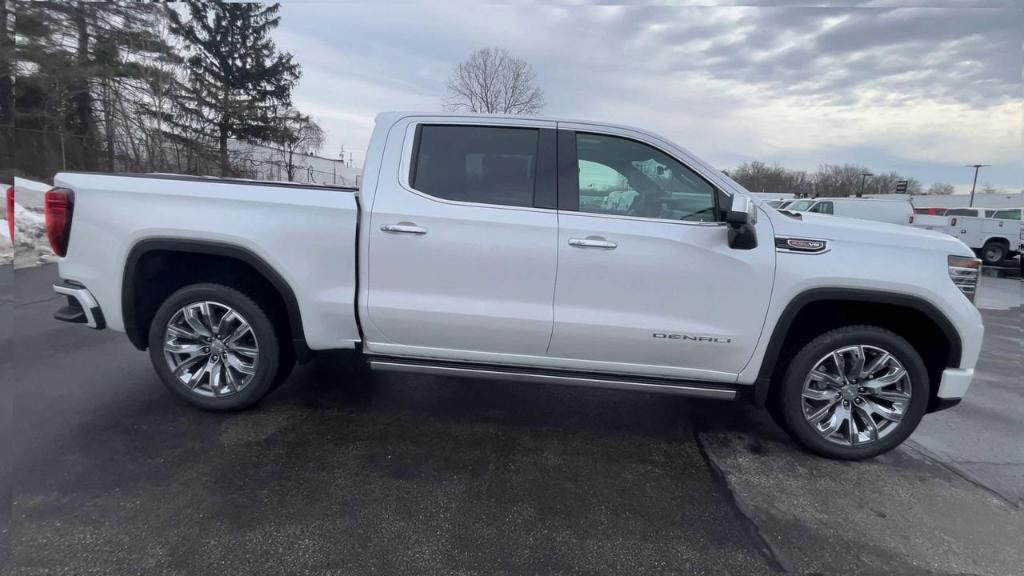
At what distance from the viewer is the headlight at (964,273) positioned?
3193mm

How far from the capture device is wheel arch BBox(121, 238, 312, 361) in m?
3.36

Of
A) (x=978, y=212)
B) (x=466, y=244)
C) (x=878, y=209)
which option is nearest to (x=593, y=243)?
(x=466, y=244)

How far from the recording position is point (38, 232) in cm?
979

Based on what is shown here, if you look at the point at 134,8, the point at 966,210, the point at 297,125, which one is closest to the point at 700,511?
the point at 134,8

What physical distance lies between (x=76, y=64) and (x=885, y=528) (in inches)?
915

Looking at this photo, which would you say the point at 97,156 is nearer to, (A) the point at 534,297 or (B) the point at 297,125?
(B) the point at 297,125

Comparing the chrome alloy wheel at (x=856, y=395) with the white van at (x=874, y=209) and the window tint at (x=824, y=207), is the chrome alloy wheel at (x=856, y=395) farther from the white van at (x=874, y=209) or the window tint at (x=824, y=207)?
the window tint at (x=824, y=207)

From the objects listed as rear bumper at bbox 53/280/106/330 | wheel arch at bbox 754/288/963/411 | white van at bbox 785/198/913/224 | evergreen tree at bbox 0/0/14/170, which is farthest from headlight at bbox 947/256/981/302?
evergreen tree at bbox 0/0/14/170

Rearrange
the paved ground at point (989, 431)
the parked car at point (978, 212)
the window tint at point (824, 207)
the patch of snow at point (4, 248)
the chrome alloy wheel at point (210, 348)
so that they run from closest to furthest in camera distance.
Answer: the paved ground at point (989, 431) < the chrome alloy wheel at point (210, 348) < the patch of snow at point (4, 248) < the parked car at point (978, 212) < the window tint at point (824, 207)

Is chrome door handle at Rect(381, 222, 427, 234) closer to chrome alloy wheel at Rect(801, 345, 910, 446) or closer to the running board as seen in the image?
the running board

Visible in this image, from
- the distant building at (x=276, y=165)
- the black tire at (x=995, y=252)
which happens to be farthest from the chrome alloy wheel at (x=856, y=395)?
the distant building at (x=276, y=165)

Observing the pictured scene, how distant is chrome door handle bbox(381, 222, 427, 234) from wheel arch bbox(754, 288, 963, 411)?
7.35 feet

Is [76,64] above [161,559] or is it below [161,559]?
above

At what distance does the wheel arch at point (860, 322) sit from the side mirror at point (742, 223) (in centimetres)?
47
